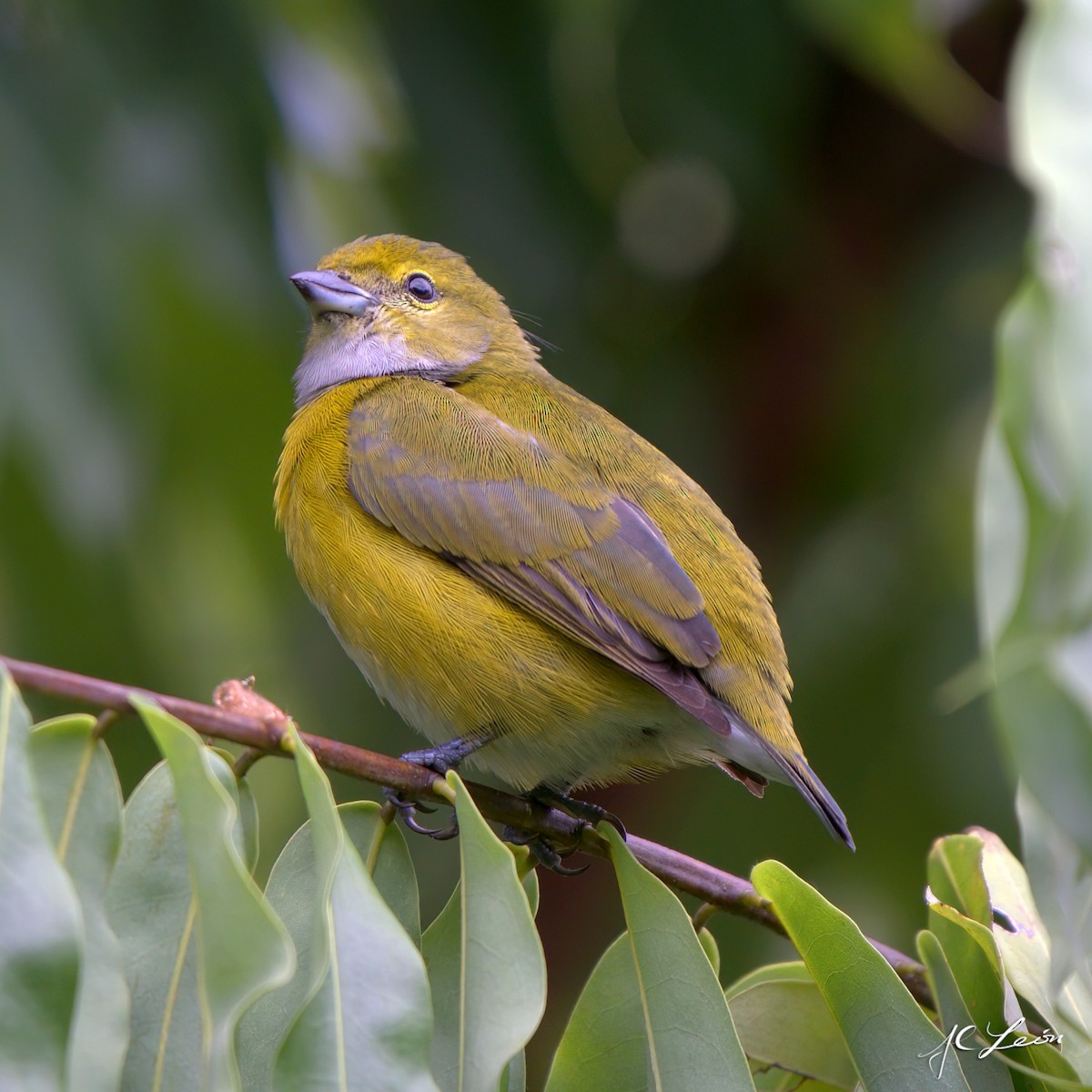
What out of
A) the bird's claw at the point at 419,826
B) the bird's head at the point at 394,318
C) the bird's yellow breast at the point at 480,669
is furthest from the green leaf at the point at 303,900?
the bird's head at the point at 394,318

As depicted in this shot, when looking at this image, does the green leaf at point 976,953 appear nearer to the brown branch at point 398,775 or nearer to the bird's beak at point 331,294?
the brown branch at point 398,775

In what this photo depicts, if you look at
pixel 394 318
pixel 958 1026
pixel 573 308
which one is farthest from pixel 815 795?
pixel 573 308

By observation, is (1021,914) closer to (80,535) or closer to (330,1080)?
(330,1080)

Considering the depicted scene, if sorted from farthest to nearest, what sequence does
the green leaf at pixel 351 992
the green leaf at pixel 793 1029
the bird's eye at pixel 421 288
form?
the bird's eye at pixel 421 288 < the green leaf at pixel 793 1029 < the green leaf at pixel 351 992

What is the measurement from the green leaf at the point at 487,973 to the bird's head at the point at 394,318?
2459 mm

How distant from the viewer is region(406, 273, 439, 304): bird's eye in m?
5.08

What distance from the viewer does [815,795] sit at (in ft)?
11.0

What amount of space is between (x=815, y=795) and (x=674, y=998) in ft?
3.19

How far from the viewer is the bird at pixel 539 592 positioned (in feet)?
11.6

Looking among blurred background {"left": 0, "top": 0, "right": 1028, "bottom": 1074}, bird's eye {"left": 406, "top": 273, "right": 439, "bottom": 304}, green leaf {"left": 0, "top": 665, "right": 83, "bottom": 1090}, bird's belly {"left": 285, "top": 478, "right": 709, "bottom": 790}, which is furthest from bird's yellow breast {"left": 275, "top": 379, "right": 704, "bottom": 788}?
blurred background {"left": 0, "top": 0, "right": 1028, "bottom": 1074}

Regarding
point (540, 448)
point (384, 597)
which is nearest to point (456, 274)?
point (540, 448)

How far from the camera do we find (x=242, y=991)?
1.89 meters

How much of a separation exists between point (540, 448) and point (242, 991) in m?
2.19

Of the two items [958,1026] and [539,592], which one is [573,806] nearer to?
[539,592]
